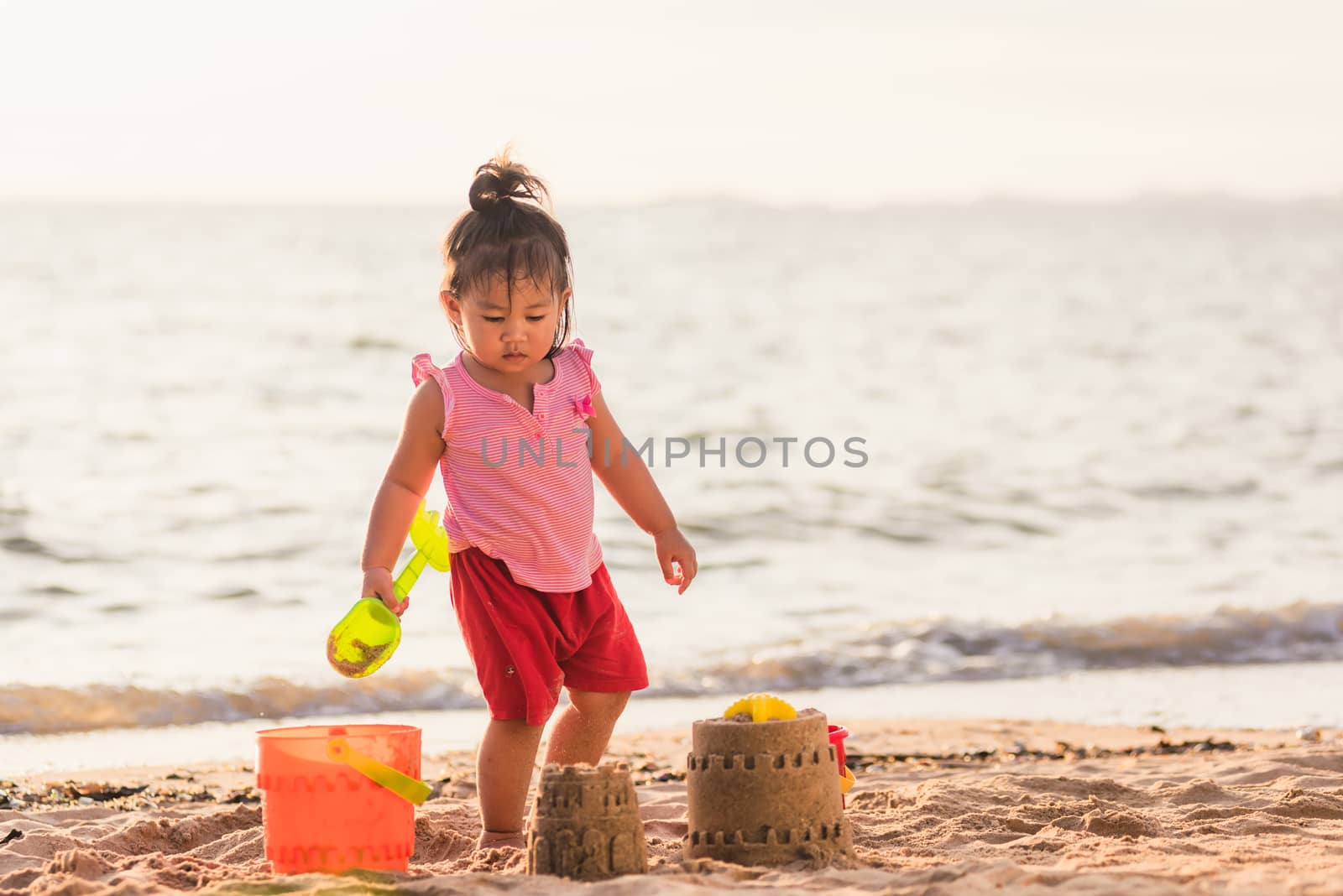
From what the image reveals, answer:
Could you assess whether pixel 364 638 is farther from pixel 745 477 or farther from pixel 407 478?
pixel 745 477

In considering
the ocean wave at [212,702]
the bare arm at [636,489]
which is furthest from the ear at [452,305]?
the ocean wave at [212,702]

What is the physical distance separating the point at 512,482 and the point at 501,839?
0.78 metres

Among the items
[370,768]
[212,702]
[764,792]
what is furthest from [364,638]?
[212,702]

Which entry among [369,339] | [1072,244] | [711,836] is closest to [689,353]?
[369,339]

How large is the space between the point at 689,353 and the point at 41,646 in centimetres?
980

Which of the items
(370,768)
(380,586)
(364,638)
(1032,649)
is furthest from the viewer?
(1032,649)

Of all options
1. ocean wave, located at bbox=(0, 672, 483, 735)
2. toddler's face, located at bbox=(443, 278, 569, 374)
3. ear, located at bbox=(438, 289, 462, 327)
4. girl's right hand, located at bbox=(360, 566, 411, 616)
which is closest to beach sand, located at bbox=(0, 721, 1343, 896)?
girl's right hand, located at bbox=(360, 566, 411, 616)

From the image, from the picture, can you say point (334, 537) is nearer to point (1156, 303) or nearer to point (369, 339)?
point (369, 339)

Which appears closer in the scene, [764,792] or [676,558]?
[764,792]

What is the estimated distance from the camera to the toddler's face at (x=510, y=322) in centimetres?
306

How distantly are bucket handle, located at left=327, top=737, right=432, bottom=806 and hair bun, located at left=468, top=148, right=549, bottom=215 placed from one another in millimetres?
1189

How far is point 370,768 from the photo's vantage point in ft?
8.99

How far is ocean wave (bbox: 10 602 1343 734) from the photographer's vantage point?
5.31 m

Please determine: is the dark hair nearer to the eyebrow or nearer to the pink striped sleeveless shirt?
the eyebrow
